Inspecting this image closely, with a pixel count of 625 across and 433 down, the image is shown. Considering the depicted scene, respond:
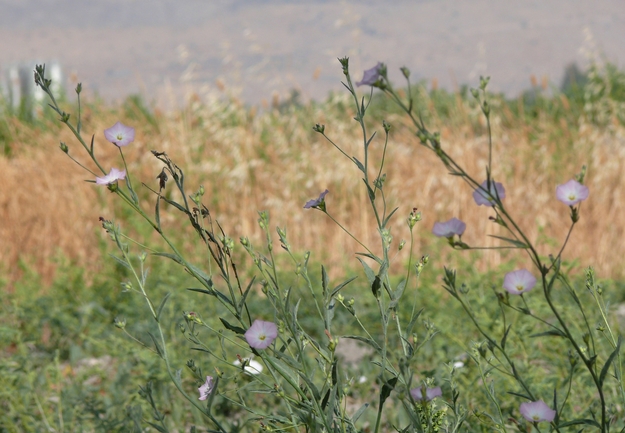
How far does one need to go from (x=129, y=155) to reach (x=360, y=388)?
5151mm

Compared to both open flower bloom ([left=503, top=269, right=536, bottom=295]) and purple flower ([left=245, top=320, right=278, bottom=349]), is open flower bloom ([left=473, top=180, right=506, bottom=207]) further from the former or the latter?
purple flower ([left=245, top=320, right=278, bottom=349])

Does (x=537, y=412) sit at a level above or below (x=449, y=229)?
below

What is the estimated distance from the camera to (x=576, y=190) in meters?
1.36

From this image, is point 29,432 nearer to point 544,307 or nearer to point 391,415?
point 391,415

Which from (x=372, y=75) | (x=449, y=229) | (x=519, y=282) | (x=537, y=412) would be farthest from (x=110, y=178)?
(x=537, y=412)

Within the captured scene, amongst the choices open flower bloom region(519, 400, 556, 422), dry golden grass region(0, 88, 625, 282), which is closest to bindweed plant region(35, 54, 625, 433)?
open flower bloom region(519, 400, 556, 422)

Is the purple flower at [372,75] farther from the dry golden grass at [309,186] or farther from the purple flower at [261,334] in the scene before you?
the dry golden grass at [309,186]

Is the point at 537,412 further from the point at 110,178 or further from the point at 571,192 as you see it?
the point at 110,178

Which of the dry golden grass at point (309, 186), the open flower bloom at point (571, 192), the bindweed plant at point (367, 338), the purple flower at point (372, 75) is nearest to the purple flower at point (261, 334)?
the bindweed plant at point (367, 338)

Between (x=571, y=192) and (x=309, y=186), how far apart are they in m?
5.47

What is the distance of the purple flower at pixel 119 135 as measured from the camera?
1540 mm

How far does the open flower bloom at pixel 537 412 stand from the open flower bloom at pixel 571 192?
0.38 metres

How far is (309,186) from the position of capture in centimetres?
680

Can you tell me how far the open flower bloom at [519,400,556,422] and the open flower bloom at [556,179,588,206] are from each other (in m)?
0.38
